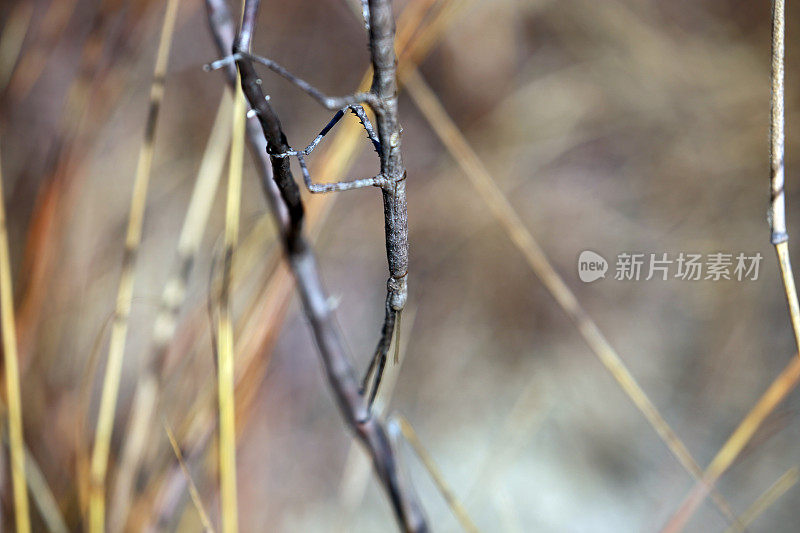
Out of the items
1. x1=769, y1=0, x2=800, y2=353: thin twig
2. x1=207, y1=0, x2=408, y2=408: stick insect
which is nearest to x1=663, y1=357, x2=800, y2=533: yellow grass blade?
x1=769, y1=0, x2=800, y2=353: thin twig

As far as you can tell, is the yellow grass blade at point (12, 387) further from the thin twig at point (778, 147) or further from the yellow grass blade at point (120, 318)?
the thin twig at point (778, 147)

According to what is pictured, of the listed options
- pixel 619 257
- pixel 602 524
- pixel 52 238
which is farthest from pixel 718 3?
pixel 52 238

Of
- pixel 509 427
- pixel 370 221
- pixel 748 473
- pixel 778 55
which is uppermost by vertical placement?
pixel 778 55

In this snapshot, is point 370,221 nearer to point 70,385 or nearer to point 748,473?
point 70,385

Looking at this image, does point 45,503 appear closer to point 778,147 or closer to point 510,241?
point 778,147

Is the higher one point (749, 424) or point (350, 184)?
point (350, 184)

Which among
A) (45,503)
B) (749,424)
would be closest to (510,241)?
(749,424)
